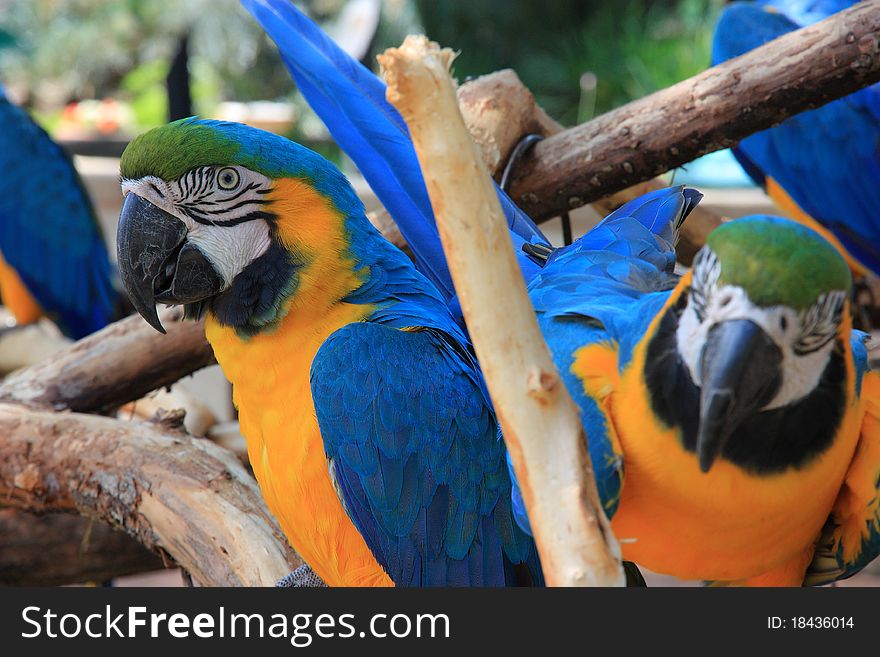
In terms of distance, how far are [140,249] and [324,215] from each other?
22 cm

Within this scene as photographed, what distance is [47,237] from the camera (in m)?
3.27

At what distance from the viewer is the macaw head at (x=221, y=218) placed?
1110 mm

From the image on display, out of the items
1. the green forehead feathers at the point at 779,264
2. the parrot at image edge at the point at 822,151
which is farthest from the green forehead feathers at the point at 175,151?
the parrot at image edge at the point at 822,151

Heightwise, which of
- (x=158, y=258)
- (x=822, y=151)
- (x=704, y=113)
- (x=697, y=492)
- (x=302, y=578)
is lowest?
(x=697, y=492)

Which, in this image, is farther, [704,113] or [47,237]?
[47,237]

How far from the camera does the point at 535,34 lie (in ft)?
19.0

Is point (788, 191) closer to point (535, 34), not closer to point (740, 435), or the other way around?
point (740, 435)

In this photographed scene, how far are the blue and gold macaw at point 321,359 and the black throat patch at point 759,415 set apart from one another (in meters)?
0.36

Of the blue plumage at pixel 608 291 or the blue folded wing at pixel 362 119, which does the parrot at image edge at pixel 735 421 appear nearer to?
the blue plumage at pixel 608 291

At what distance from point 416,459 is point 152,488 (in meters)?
0.54

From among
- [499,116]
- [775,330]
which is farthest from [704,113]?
[775,330]

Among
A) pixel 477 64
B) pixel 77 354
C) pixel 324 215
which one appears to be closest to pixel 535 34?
pixel 477 64

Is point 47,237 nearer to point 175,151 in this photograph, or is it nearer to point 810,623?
point 175,151

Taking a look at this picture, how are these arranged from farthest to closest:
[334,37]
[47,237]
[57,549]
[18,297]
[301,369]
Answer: [334,37], [18,297], [47,237], [57,549], [301,369]
